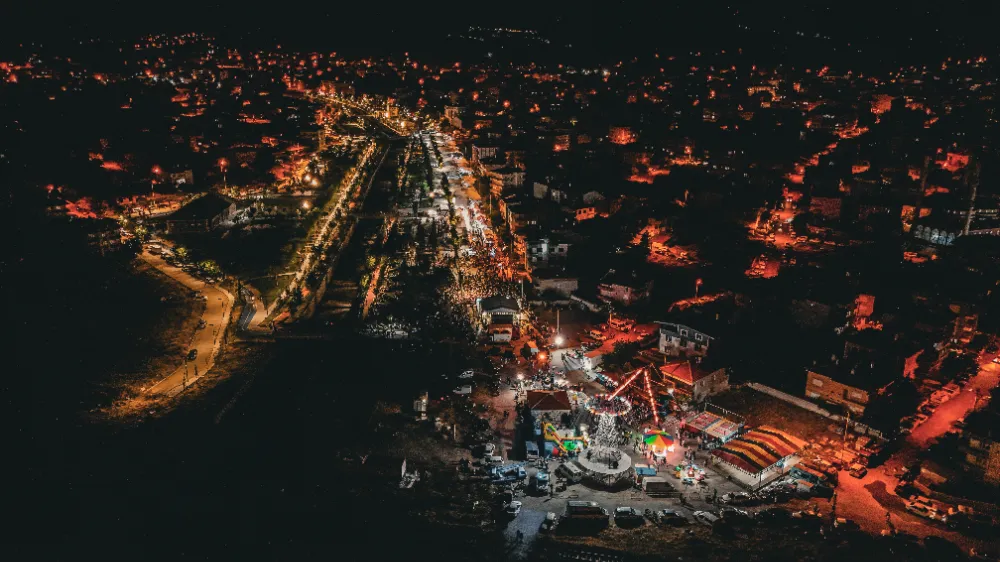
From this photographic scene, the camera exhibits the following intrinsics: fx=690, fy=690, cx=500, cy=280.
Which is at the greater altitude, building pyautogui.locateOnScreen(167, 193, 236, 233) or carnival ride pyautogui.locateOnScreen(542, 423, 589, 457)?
building pyautogui.locateOnScreen(167, 193, 236, 233)

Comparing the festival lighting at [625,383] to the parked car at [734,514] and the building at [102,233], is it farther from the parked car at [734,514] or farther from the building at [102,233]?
the building at [102,233]

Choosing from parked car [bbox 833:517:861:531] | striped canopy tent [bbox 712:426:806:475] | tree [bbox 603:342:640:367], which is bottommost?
parked car [bbox 833:517:861:531]

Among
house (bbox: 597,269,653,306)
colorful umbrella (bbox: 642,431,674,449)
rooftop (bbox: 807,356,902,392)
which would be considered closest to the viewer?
colorful umbrella (bbox: 642,431,674,449)

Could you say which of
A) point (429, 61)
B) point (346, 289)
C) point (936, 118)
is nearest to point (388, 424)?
point (346, 289)

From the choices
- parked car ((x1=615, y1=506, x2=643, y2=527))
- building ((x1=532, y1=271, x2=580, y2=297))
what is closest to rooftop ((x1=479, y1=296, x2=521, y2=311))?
building ((x1=532, y1=271, x2=580, y2=297))

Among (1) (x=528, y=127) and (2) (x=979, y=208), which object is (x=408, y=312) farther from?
(1) (x=528, y=127)

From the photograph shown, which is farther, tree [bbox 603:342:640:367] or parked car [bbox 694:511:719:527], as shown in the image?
tree [bbox 603:342:640:367]

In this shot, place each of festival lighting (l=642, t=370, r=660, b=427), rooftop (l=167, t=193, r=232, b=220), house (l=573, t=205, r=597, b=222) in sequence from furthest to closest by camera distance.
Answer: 1. house (l=573, t=205, r=597, b=222)
2. rooftop (l=167, t=193, r=232, b=220)
3. festival lighting (l=642, t=370, r=660, b=427)

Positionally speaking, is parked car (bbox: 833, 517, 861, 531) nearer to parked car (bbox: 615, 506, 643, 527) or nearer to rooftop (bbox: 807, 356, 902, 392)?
parked car (bbox: 615, 506, 643, 527)
